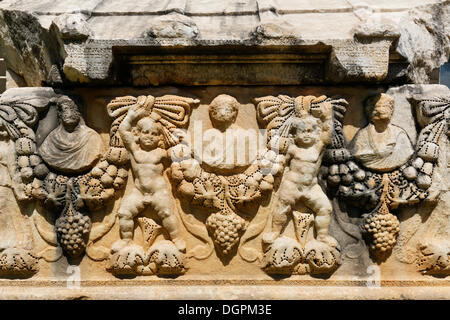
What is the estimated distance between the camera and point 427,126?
8.53ft

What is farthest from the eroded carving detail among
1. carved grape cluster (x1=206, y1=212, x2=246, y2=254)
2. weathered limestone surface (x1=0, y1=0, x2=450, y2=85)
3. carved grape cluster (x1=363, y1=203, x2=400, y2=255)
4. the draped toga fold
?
carved grape cluster (x1=363, y1=203, x2=400, y2=255)

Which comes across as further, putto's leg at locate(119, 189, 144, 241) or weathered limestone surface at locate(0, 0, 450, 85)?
putto's leg at locate(119, 189, 144, 241)

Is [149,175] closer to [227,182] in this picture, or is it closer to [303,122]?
[227,182]

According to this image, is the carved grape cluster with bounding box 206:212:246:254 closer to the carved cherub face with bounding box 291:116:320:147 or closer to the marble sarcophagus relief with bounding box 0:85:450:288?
the marble sarcophagus relief with bounding box 0:85:450:288

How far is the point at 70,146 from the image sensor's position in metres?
2.56

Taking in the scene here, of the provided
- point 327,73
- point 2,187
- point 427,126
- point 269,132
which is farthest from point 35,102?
point 427,126

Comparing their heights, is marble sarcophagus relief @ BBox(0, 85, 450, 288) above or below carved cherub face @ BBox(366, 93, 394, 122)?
below

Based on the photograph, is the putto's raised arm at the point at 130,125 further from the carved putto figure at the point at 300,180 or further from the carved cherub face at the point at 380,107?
the carved cherub face at the point at 380,107

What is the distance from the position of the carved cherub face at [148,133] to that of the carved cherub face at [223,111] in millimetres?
273

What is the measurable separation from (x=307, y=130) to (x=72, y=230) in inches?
47.3

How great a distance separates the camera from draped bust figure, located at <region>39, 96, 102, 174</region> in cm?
257

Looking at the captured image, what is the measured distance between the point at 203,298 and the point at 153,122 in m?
0.87

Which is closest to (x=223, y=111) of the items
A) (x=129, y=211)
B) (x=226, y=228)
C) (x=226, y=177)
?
(x=226, y=177)
